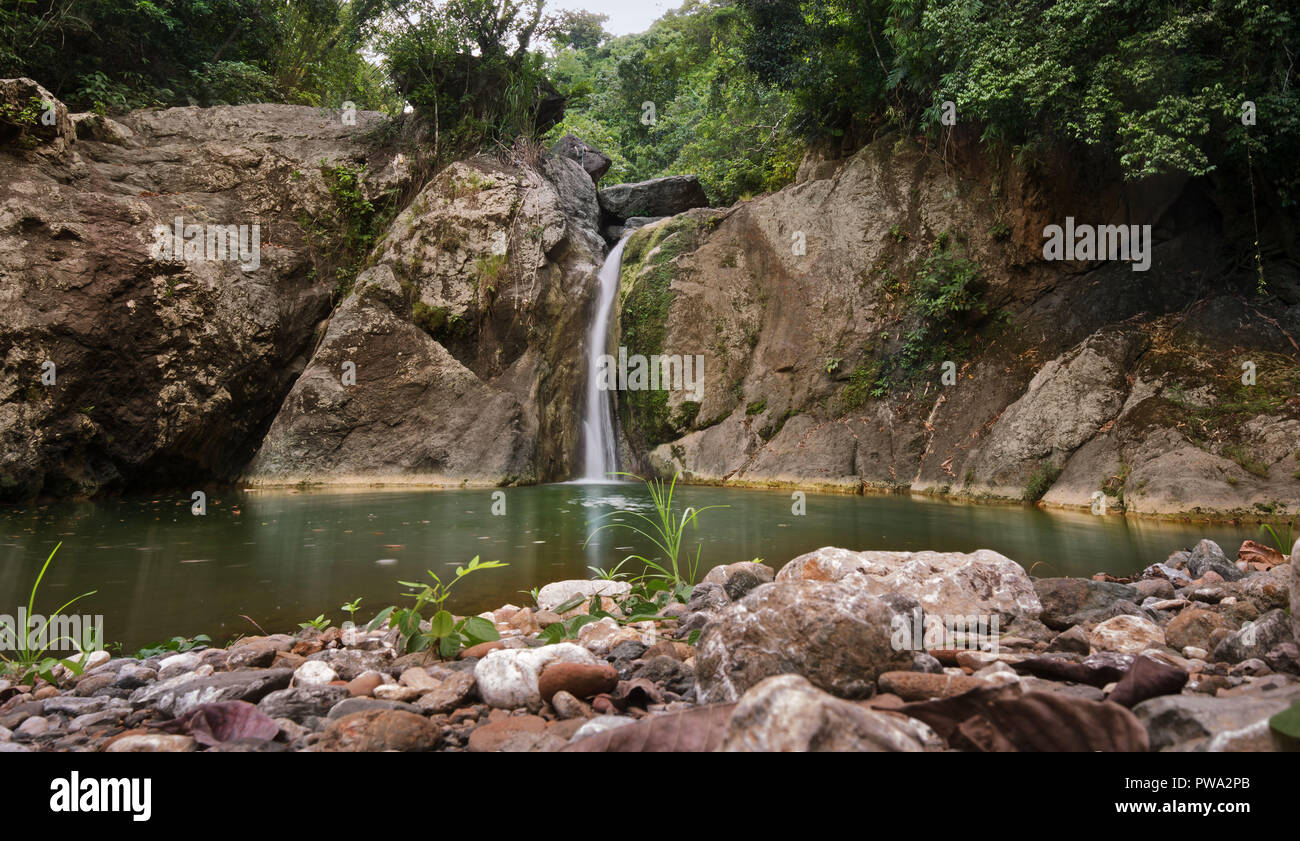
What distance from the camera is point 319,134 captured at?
14.5 meters

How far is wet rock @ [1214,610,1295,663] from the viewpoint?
76.4 inches

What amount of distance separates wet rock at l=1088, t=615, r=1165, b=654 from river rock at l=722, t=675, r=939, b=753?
158 cm

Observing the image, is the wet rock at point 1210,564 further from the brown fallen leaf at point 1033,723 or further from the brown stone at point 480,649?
the brown stone at point 480,649

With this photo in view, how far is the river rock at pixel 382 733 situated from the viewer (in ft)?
4.99

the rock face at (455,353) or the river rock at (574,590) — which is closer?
the river rock at (574,590)

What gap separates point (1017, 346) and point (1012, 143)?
287cm

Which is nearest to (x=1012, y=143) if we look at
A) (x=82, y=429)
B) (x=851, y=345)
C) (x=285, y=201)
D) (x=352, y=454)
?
(x=851, y=345)

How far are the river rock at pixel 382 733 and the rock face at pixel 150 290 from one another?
1044 cm

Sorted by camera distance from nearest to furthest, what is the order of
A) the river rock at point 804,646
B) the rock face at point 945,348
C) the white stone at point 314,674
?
the river rock at point 804,646, the white stone at point 314,674, the rock face at point 945,348

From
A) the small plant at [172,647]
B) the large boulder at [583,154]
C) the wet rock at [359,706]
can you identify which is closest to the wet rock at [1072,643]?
the wet rock at [359,706]

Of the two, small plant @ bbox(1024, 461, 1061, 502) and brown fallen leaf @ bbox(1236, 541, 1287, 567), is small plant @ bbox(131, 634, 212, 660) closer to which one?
brown fallen leaf @ bbox(1236, 541, 1287, 567)

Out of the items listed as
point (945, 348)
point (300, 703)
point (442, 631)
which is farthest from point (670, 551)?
point (945, 348)

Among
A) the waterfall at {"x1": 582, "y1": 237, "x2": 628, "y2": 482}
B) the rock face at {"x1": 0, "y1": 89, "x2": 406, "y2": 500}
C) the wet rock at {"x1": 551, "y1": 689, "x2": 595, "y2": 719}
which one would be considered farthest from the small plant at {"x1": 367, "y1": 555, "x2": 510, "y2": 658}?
the waterfall at {"x1": 582, "y1": 237, "x2": 628, "y2": 482}

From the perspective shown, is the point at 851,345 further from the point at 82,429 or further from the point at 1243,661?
the point at 82,429
